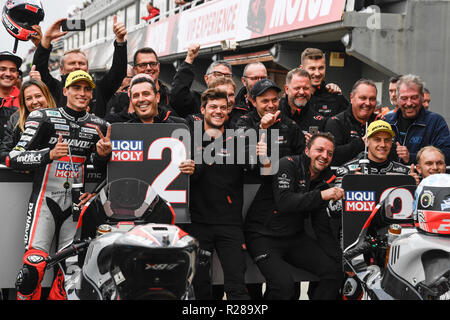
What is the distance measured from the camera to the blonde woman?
17.2 ft

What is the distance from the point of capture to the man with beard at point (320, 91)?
21.1 ft

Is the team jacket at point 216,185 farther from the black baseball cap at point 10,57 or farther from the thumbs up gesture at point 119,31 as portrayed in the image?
the black baseball cap at point 10,57

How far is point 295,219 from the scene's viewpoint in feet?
16.7

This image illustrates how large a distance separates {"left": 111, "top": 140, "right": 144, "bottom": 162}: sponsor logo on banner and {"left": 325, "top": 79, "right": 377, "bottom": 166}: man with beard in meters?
1.80

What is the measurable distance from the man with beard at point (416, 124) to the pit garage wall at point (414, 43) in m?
4.50

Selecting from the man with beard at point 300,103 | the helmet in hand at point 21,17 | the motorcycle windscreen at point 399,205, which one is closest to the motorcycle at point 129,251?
the motorcycle windscreen at point 399,205

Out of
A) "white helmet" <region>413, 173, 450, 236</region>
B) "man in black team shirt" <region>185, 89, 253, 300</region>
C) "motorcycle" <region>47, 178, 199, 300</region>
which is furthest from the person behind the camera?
"man in black team shirt" <region>185, 89, 253, 300</region>

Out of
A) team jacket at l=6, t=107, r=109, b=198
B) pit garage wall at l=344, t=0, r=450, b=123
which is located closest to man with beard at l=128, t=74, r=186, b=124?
team jacket at l=6, t=107, r=109, b=198

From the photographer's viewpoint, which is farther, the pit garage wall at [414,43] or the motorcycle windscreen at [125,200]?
the pit garage wall at [414,43]

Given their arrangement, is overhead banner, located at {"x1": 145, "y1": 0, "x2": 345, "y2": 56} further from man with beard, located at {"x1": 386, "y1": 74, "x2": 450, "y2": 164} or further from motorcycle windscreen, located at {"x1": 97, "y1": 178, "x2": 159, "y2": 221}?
motorcycle windscreen, located at {"x1": 97, "y1": 178, "x2": 159, "y2": 221}

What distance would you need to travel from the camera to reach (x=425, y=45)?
1048 cm
